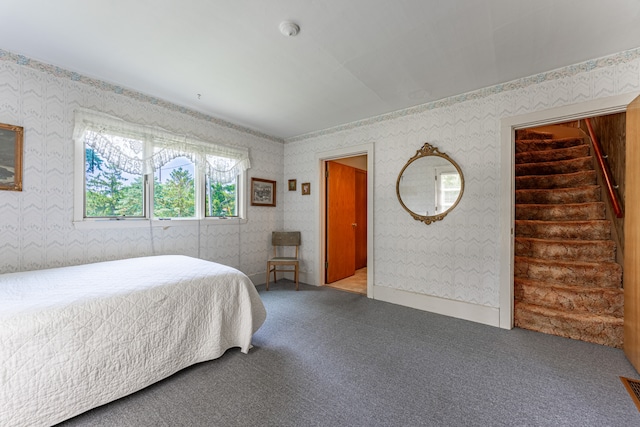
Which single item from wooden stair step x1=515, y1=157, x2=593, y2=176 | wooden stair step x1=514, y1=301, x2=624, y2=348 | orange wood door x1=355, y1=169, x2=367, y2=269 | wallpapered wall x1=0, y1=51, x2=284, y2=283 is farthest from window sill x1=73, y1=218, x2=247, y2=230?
wooden stair step x1=515, y1=157, x2=593, y2=176

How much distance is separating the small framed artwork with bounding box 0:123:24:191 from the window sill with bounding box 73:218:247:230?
0.51m

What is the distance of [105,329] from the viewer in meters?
1.55

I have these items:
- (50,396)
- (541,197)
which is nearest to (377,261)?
(541,197)

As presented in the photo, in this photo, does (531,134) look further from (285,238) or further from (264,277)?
(264,277)

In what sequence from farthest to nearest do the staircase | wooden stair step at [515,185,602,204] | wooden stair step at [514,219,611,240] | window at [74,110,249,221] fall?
wooden stair step at [515,185,602,204], wooden stair step at [514,219,611,240], window at [74,110,249,221], the staircase

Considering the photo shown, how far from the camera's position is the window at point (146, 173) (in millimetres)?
2549

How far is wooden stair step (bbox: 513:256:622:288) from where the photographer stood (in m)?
2.58

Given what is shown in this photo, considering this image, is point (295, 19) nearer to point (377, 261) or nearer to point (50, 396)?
point (50, 396)

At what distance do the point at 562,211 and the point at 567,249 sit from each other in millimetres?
566

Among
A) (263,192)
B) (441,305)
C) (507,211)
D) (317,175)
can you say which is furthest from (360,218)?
(507,211)

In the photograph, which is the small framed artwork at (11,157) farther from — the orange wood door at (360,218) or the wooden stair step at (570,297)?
the wooden stair step at (570,297)

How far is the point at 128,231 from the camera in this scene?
2.77 meters

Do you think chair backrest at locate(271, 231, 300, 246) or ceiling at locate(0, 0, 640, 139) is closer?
ceiling at locate(0, 0, 640, 139)

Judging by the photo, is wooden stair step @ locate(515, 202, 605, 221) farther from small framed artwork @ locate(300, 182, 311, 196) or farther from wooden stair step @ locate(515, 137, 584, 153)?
small framed artwork @ locate(300, 182, 311, 196)
